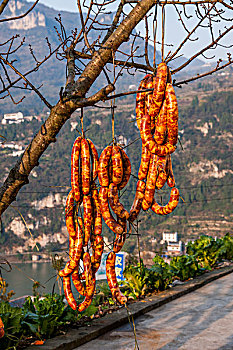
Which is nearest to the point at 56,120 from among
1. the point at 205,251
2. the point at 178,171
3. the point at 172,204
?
the point at 172,204

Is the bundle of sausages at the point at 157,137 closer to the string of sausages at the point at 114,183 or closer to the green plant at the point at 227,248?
the string of sausages at the point at 114,183

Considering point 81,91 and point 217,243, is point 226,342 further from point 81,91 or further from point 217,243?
point 217,243

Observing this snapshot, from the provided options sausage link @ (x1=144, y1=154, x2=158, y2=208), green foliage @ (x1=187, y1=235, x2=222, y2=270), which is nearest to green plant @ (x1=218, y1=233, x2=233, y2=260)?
green foliage @ (x1=187, y1=235, x2=222, y2=270)

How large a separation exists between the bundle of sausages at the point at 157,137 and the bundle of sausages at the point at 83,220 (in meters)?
0.21

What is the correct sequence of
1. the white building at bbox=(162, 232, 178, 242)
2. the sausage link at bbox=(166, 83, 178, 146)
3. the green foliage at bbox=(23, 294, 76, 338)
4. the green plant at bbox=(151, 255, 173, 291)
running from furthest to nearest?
1. the white building at bbox=(162, 232, 178, 242)
2. the green plant at bbox=(151, 255, 173, 291)
3. the green foliage at bbox=(23, 294, 76, 338)
4. the sausage link at bbox=(166, 83, 178, 146)

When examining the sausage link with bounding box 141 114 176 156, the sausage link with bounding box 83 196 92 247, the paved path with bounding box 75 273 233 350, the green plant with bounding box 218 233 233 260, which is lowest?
the paved path with bounding box 75 273 233 350

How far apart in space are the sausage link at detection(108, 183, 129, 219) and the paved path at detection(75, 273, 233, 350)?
7.81ft

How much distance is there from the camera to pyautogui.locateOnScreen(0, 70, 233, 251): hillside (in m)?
67.3

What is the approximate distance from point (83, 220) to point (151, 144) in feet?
1.65

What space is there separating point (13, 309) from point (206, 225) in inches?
2469

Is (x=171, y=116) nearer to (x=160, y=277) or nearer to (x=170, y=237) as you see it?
(x=160, y=277)

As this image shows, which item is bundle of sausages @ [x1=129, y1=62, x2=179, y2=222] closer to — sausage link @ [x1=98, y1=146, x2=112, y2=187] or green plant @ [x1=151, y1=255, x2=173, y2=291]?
sausage link @ [x1=98, y1=146, x2=112, y2=187]

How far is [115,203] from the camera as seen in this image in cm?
177

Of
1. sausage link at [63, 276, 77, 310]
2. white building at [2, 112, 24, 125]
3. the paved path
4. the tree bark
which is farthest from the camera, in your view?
white building at [2, 112, 24, 125]
